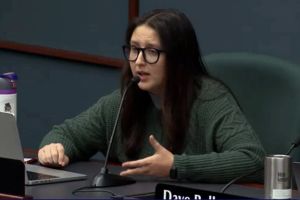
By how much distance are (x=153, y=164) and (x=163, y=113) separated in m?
0.37

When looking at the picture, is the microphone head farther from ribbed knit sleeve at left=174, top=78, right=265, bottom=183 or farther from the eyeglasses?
ribbed knit sleeve at left=174, top=78, right=265, bottom=183

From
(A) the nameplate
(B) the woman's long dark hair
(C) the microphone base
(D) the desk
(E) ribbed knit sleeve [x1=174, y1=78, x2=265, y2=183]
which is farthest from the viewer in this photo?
(B) the woman's long dark hair

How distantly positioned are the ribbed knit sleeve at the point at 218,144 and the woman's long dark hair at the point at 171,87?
0.04 metres

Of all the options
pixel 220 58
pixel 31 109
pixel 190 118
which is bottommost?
pixel 31 109

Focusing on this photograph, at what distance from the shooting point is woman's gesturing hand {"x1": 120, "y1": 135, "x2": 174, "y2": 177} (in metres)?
2.03

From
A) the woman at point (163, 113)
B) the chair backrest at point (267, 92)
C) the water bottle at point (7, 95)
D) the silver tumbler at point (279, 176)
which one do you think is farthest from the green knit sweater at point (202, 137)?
the silver tumbler at point (279, 176)

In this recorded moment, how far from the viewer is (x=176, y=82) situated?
93.1 inches

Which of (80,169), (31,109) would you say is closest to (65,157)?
(80,169)

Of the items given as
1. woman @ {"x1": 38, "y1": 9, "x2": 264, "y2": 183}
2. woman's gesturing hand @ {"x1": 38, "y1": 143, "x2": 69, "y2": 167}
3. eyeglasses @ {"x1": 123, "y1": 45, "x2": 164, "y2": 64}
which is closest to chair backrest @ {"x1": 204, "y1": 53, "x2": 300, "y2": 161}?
woman @ {"x1": 38, "y1": 9, "x2": 264, "y2": 183}

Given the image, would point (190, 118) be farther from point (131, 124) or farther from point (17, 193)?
point (17, 193)

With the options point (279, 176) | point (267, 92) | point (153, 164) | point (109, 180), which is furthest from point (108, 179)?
point (267, 92)

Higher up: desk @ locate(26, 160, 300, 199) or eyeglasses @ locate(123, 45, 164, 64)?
eyeglasses @ locate(123, 45, 164, 64)

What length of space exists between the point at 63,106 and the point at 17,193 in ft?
7.76

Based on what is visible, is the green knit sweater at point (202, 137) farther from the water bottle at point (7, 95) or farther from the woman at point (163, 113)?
the water bottle at point (7, 95)
